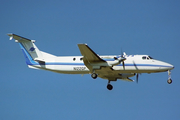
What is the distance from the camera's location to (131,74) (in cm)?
3072

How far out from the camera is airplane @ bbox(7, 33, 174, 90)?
2741cm

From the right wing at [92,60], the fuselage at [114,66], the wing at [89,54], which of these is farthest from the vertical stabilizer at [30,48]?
the wing at [89,54]

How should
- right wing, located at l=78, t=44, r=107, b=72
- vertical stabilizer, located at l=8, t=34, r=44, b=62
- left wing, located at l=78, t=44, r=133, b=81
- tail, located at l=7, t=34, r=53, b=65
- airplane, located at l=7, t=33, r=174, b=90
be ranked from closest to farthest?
left wing, located at l=78, t=44, r=133, b=81 → right wing, located at l=78, t=44, r=107, b=72 → airplane, located at l=7, t=33, r=174, b=90 → tail, located at l=7, t=34, r=53, b=65 → vertical stabilizer, located at l=8, t=34, r=44, b=62

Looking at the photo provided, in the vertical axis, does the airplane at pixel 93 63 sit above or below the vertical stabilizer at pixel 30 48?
below

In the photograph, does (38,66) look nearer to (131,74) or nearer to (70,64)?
(70,64)

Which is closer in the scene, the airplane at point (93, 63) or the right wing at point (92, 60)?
the right wing at point (92, 60)

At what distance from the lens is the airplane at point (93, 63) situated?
27.4m

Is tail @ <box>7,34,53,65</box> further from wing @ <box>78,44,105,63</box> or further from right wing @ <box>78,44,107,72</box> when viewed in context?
wing @ <box>78,44,105,63</box>

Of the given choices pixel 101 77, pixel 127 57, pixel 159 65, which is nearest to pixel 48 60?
pixel 101 77

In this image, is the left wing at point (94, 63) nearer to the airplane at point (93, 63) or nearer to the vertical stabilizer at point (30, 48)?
the airplane at point (93, 63)

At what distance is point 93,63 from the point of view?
90.7 ft

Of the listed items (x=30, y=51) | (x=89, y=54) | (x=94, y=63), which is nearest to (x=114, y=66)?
(x=94, y=63)

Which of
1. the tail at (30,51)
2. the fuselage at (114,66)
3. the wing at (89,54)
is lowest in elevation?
the fuselage at (114,66)

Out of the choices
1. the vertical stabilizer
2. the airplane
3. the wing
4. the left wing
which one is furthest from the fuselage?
the vertical stabilizer
